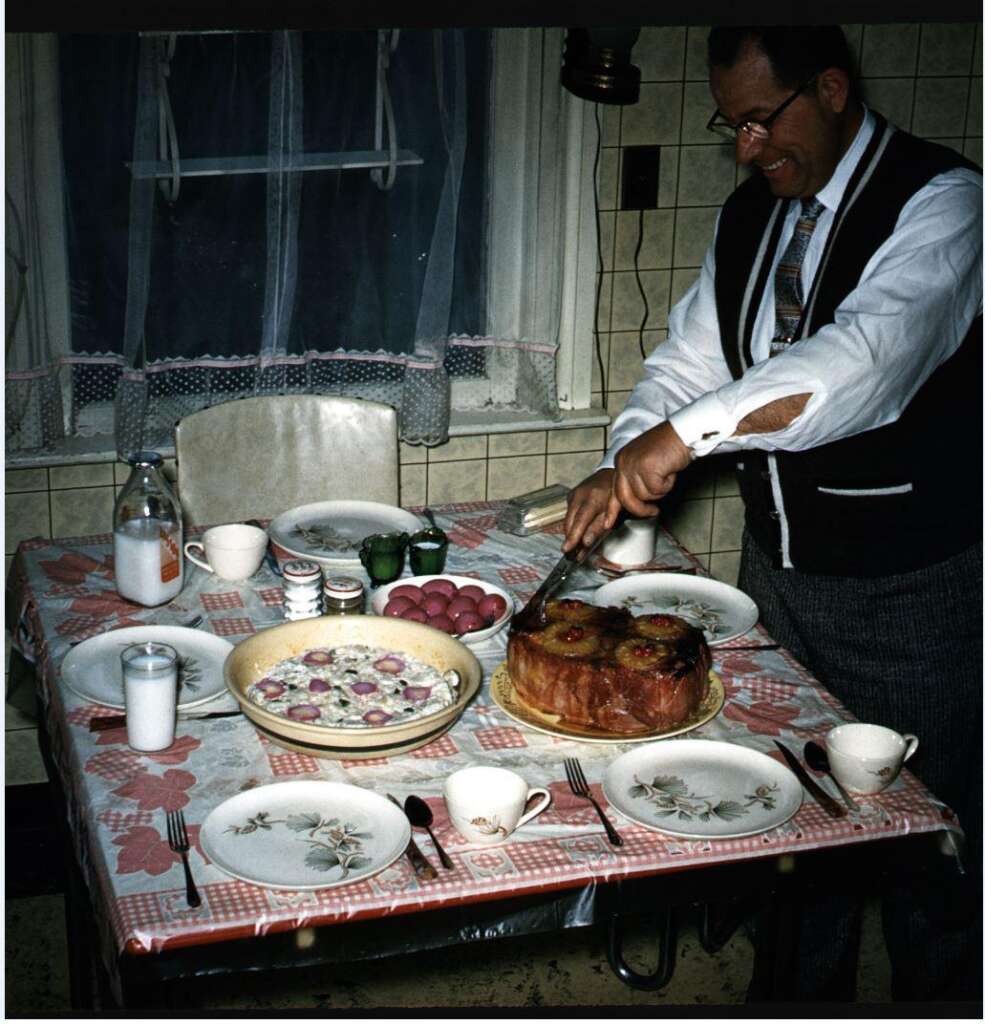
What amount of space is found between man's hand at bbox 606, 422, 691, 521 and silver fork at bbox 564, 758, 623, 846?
0.44 m

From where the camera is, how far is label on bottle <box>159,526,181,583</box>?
7.72 ft

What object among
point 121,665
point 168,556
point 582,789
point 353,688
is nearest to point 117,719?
point 121,665

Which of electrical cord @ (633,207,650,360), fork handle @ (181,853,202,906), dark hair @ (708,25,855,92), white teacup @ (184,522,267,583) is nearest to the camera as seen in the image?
fork handle @ (181,853,202,906)

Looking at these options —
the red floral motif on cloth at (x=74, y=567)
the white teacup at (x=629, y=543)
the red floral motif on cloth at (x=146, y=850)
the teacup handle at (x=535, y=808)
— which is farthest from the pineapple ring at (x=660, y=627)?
the red floral motif on cloth at (x=74, y=567)

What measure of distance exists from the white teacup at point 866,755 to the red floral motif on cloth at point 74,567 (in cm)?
132

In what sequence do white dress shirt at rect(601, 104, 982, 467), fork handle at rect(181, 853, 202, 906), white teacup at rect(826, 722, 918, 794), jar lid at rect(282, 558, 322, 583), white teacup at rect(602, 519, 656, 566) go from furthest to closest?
white teacup at rect(602, 519, 656, 566) < jar lid at rect(282, 558, 322, 583) < white dress shirt at rect(601, 104, 982, 467) < white teacup at rect(826, 722, 918, 794) < fork handle at rect(181, 853, 202, 906)

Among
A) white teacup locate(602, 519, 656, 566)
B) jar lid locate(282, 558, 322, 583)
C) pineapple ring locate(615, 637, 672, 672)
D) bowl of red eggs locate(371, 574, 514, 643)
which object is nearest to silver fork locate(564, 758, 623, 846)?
pineapple ring locate(615, 637, 672, 672)

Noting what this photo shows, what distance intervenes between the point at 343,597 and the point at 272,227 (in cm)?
114

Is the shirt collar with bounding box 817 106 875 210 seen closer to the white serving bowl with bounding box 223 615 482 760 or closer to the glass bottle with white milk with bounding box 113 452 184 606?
the white serving bowl with bounding box 223 615 482 760

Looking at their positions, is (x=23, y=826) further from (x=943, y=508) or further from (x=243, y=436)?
(x=943, y=508)

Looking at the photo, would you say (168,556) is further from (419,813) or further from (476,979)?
(476,979)

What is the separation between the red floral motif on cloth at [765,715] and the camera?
6.57 ft

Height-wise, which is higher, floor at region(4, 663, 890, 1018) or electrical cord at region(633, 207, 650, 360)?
electrical cord at region(633, 207, 650, 360)

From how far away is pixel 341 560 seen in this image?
8.30 ft
